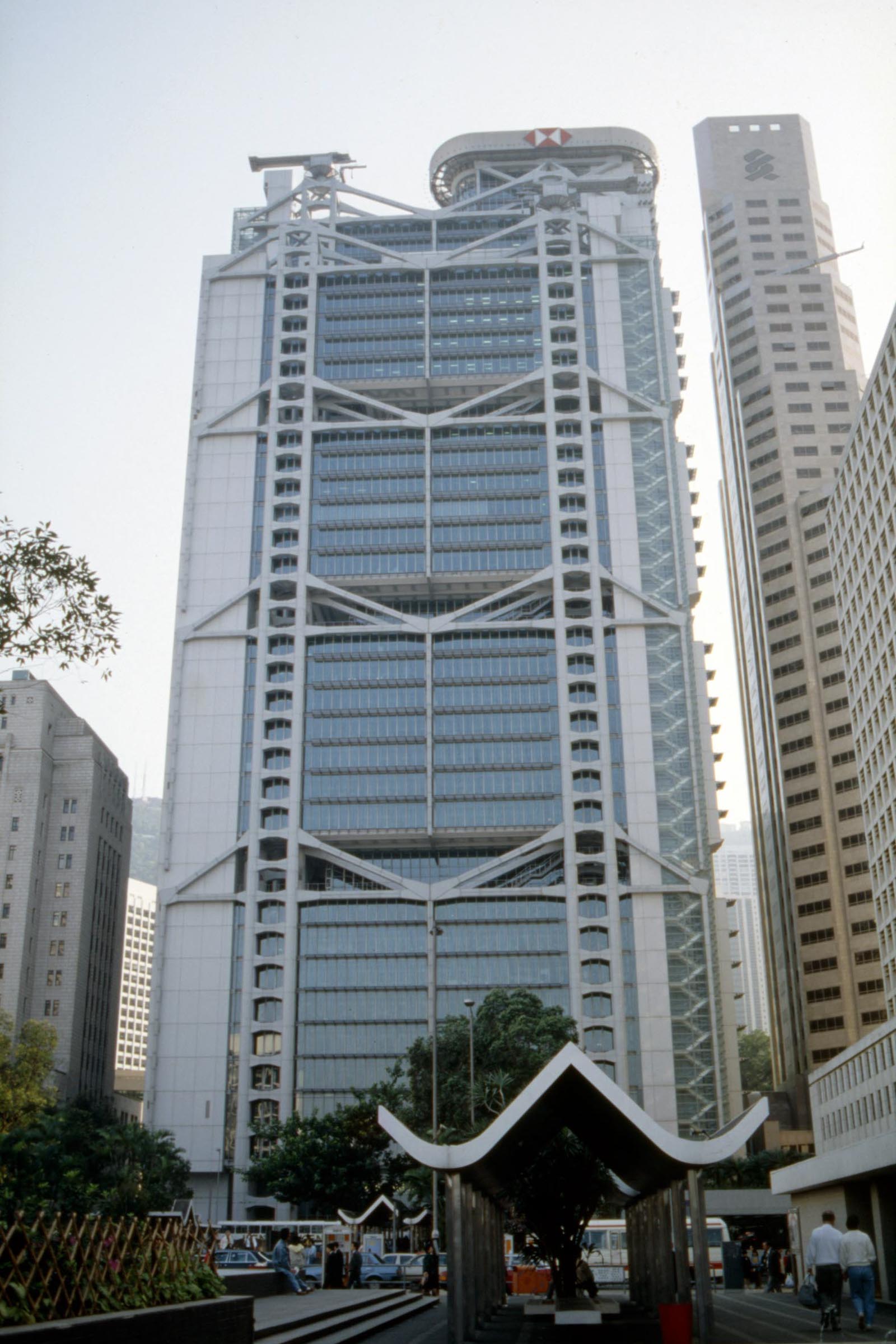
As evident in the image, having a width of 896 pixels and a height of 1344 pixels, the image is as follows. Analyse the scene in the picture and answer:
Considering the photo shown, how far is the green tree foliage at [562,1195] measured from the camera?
32.7 meters

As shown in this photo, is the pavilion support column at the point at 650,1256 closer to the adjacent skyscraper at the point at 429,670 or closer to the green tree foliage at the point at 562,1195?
the green tree foliage at the point at 562,1195

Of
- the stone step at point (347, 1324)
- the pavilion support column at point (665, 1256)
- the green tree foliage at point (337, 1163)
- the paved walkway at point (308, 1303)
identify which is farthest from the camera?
the green tree foliage at point (337, 1163)

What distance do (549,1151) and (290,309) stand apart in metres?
95.6

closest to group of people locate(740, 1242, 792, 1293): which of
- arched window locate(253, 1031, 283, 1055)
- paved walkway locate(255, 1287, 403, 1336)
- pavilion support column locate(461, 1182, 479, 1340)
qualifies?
paved walkway locate(255, 1287, 403, 1336)

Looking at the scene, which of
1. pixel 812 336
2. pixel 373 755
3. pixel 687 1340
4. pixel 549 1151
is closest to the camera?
pixel 687 1340

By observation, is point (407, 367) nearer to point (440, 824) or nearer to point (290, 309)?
point (290, 309)

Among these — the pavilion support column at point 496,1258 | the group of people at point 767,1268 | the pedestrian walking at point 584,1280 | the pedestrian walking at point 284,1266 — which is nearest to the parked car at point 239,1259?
the pavilion support column at point 496,1258

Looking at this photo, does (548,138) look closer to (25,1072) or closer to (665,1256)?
(25,1072)

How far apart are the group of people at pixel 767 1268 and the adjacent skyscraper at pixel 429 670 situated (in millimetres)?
28576

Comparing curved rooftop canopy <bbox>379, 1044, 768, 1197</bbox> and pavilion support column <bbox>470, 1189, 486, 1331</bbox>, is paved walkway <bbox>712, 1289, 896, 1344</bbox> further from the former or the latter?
pavilion support column <bbox>470, 1189, 486, 1331</bbox>

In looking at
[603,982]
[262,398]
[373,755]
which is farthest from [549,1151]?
[262,398]

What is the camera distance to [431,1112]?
230 feet

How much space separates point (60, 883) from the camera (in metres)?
121

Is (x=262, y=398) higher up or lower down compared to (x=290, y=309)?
lower down
